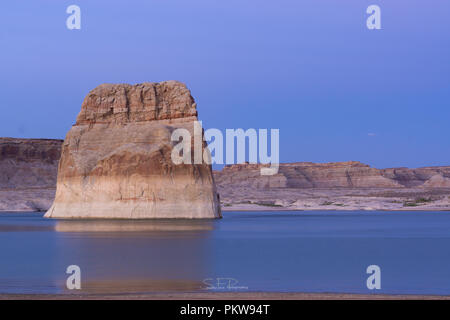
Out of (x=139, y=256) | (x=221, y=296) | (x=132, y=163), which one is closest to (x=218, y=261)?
(x=139, y=256)

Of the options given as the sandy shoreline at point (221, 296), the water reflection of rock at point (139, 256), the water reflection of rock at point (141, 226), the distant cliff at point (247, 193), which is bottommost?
the distant cliff at point (247, 193)

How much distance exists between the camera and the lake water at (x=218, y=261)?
2069cm

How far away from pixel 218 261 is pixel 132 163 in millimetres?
30282

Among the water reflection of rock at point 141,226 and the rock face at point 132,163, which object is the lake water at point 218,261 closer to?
the water reflection of rock at point 141,226

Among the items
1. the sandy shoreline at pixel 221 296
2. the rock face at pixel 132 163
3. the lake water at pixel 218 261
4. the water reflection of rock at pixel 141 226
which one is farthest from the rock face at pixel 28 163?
the sandy shoreline at pixel 221 296

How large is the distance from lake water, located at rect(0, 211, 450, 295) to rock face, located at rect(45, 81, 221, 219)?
10054 millimetres

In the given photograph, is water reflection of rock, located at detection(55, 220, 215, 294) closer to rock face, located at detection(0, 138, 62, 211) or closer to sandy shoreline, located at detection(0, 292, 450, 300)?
sandy shoreline, located at detection(0, 292, 450, 300)

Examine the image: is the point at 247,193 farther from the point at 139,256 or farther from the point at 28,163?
the point at 139,256

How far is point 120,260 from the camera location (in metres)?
28.3

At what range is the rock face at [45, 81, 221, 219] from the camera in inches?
2235

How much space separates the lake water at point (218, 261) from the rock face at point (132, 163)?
10.1 meters

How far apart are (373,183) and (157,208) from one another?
149 metres

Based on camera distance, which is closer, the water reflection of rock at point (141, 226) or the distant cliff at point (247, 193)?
the water reflection of rock at point (141, 226)
